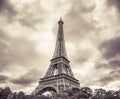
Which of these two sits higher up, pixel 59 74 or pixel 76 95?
pixel 59 74

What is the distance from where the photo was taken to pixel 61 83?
48.2 meters

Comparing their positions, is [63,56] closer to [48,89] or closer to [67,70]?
[67,70]

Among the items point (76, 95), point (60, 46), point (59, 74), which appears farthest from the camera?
point (60, 46)

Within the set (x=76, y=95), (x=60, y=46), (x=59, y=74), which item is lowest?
(x=76, y=95)

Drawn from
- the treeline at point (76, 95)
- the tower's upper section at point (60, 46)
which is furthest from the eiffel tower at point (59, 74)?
the treeline at point (76, 95)

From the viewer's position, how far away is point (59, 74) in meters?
50.7

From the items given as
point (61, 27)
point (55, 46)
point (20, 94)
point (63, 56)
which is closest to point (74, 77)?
point (63, 56)

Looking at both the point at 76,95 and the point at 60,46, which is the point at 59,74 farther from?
the point at 76,95

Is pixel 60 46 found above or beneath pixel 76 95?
above

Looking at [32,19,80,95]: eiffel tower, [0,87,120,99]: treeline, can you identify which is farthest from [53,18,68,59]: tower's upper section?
[0,87,120,99]: treeline

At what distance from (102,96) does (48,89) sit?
66.3 ft

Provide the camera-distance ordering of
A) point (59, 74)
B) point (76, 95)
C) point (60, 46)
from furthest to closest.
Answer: point (60, 46), point (59, 74), point (76, 95)

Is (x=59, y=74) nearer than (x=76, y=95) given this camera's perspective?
No

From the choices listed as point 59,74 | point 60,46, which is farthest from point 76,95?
point 60,46
